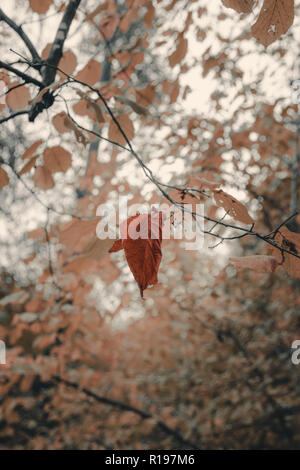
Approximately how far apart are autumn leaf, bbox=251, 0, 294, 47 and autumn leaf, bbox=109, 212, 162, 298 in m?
0.63

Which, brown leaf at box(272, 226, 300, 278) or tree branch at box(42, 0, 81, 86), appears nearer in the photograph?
brown leaf at box(272, 226, 300, 278)

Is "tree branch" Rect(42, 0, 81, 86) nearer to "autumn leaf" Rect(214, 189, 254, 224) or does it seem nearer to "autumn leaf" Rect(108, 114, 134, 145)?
"autumn leaf" Rect(108, 114, 134, 145)

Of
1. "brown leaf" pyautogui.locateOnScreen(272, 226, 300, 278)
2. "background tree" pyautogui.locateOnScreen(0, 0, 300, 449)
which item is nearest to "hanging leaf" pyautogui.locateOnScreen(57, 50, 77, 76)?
"background tree" pyautogui.locateOnScreen(0, 0, 300, 449)

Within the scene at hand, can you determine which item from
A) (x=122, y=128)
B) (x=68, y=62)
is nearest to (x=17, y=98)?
(x=68, y=62)

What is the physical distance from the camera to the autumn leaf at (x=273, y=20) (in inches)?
31.0

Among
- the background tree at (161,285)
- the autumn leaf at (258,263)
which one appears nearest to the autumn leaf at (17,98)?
the background tree at (161,285)

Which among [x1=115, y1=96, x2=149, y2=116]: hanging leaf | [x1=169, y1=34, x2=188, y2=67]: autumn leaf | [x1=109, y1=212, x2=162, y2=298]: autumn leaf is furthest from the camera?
[x1=169, y1=34, x2=188, y2=67]: autumn leaf

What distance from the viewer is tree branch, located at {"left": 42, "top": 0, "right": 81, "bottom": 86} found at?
3.74ft

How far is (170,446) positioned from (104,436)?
1.07 meters

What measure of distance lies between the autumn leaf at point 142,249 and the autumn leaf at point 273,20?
0.63 meters

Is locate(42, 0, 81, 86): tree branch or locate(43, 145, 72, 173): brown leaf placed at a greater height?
locate(42, 0, 81, 86): tree branch

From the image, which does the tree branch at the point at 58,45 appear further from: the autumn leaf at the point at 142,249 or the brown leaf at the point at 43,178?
the autumn leaf at the point at 142,249

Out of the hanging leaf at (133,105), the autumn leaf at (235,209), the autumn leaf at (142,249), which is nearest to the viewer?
the autumn leaf at (142,249)
